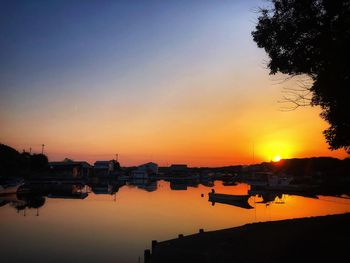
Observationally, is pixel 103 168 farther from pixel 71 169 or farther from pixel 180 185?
pixel 180 185

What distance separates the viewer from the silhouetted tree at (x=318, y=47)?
15.9 metres

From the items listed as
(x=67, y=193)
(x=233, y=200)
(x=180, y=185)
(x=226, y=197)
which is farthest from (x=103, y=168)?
(x=233, y=200)

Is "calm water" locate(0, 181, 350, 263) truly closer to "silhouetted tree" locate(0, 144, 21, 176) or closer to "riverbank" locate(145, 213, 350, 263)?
"riverbank" locate(145, 213, 350, 263)

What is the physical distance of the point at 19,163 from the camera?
132 meters

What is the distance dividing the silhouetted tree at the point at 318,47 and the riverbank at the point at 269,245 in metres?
5.72

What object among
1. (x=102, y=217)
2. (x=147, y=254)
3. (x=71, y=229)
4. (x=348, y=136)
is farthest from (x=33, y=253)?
(x=348, y=136)

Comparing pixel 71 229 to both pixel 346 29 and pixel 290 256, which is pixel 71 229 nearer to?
pixel 290 256

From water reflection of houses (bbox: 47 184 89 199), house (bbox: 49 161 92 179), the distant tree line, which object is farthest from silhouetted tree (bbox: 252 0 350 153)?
house (bbox: 49 161 92 179)

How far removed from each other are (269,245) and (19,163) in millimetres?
131565

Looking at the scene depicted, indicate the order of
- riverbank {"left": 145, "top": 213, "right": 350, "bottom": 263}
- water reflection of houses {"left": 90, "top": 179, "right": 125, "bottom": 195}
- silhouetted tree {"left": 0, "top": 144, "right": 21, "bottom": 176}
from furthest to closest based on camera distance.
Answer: silhouetted tree {"left": 0, "top": 144, "right": 21, "bottom": 176}, water reflection of houses {"left": 90, "top": 179, "right": 125, "bottom": 195}, riverbank {"left": 145, "top": 213, "right": 350, "bottom": 263}

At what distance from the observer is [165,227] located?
41406mm

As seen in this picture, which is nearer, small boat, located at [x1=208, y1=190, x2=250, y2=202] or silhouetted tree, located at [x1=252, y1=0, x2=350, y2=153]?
silhouetted tree, located at [x1=252, y1=0, x2=350, y2=153]

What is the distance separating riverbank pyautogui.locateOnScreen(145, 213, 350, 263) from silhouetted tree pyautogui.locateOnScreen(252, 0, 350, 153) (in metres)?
5.72

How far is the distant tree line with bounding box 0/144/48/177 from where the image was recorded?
114m
